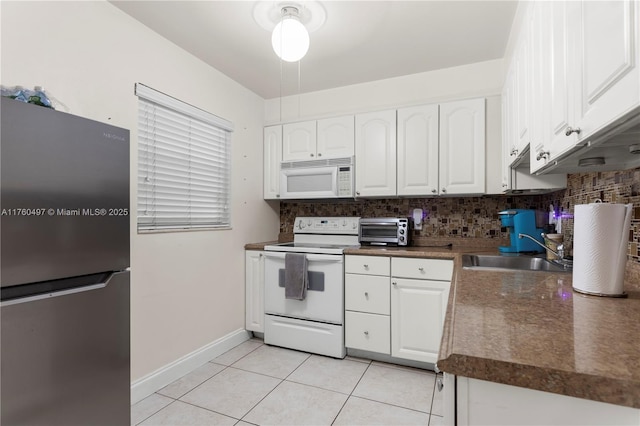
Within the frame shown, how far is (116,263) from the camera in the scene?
140 centimetres

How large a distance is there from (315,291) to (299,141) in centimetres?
147

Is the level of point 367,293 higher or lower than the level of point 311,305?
higher

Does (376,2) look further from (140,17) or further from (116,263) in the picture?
(116,263)

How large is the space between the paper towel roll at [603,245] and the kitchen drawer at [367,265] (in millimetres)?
1448

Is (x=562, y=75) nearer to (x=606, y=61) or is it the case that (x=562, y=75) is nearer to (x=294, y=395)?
(x=606, y=61)

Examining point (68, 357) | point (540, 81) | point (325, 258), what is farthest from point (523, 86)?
point (68, 357)

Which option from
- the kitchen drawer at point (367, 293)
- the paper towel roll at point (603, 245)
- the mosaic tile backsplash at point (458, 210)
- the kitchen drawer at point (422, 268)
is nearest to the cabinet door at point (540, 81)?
the paper towel roll at point (603, 245)

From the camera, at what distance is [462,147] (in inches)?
102

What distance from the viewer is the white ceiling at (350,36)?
1912mm

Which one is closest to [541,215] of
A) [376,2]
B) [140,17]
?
[376,2]

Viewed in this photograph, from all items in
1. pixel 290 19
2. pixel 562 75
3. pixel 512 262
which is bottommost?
pixel 512 262

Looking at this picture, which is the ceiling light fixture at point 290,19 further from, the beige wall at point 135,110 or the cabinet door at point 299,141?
the cabinet door at point 299,141

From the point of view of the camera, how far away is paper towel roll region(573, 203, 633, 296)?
3.41ft

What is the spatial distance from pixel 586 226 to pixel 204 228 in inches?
93.3
